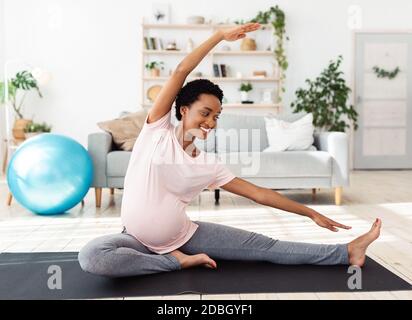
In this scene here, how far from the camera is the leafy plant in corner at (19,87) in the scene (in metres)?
6.66

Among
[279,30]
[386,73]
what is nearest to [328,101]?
[386,73]

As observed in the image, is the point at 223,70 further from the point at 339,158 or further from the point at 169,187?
the point at 169,187

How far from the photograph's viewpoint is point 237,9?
7.30 meters

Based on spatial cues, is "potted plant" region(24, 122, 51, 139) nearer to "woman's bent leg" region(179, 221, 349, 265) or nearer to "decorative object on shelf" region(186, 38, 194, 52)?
"decorative object on shelf" region(186, 38, 194, 52)

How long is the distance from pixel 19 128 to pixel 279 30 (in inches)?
141

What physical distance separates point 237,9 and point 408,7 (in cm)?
238

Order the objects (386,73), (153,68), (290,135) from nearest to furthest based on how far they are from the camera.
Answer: (290,135) < (153,68) < (386,73)

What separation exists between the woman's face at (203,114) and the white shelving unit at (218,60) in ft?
16.8

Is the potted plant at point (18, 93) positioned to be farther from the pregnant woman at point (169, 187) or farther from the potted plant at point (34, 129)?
the pregnant woman at point (169, 187)

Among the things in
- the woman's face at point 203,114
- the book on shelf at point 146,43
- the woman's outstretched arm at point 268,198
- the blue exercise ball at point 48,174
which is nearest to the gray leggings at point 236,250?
the woman's outstretched arm at point 268,198

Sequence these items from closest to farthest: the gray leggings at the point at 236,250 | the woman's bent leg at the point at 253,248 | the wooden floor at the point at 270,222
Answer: the gray leggings at the point at 236,250 < the woman's bent leg at the point at 253,248 < the wooden floor at the point at 270,222

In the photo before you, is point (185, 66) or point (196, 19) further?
point (196, 19)

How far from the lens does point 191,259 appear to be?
7.23 ft
